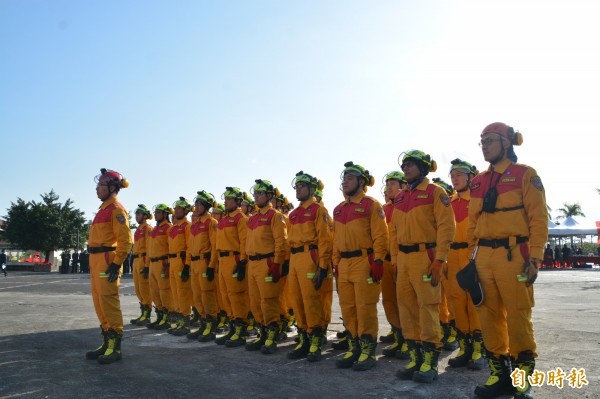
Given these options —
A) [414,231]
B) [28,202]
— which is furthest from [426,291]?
[28,202]

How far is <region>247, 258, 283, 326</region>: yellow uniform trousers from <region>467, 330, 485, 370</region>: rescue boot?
3.01 m

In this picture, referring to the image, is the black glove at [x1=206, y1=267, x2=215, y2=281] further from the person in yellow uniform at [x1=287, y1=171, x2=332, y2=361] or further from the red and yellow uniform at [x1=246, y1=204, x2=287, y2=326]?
the person in yellow uniform at [x1=287, y1=171, x2=332, y2=361]

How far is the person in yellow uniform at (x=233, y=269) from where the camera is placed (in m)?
8.44

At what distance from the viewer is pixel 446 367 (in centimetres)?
637

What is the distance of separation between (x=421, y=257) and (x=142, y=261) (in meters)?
7.63

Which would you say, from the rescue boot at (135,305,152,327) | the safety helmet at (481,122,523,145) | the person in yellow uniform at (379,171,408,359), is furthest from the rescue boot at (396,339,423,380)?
the rescue boot at (135,305,152,327)

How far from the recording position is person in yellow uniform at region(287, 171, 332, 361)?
703 cm

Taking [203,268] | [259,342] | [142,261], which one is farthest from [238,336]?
[142,261]

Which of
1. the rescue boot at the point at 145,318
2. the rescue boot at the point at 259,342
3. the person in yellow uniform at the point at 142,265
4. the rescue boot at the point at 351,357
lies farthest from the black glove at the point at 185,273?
the rescue boot at the point at 351,357

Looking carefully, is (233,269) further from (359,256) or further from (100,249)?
(359,256)

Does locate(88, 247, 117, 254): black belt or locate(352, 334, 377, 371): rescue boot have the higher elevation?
locate(88, 247, 117, 254): black belt

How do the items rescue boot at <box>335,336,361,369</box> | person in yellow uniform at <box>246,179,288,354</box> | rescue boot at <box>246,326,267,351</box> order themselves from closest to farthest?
1. rescue boot at <box>335,336,361,369</box>
2. person in yellow uniform at <box>246,179,288,354</box>
3. rescue boot at <box>246,326,267,351</box>

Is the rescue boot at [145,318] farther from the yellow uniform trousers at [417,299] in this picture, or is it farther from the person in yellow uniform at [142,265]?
the yellow uniform trousers at [417,299]

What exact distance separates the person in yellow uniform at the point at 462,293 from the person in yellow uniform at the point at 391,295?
803 mm
